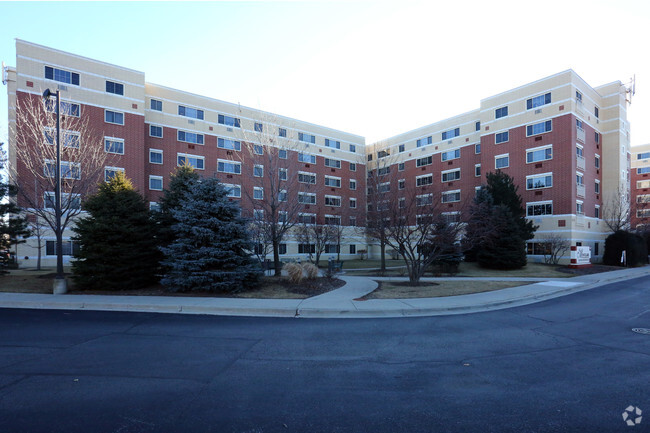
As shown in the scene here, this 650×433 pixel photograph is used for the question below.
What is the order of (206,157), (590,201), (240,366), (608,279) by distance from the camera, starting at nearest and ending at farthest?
(240,366) < (608,279) < (590,201) < (206,157)

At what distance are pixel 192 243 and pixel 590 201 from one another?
41.6m

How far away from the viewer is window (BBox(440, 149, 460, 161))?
151 feet

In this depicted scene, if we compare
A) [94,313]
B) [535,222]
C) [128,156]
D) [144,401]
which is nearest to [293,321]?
[144,401]

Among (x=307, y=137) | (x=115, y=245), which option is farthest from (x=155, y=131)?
(x=115, y=245)

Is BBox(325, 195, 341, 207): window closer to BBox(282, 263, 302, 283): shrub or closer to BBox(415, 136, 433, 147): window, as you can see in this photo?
BBox(415, 136, 433, 147): window

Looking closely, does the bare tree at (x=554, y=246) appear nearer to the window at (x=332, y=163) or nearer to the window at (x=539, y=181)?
the window at (x=539, y=181)

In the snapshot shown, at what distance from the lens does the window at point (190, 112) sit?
132ft

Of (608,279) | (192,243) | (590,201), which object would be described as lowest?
(608,279)

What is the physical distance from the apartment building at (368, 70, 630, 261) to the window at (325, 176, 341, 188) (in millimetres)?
14053

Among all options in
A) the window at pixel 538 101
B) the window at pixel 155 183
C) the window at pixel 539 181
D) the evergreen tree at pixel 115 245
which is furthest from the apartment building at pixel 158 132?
the window at pixel 538 101

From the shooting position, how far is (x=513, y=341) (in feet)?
23.8

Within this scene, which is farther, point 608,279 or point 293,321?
point 608,279

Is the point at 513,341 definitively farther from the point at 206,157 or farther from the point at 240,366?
the point at 206,157

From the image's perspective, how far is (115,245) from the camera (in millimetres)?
14367
